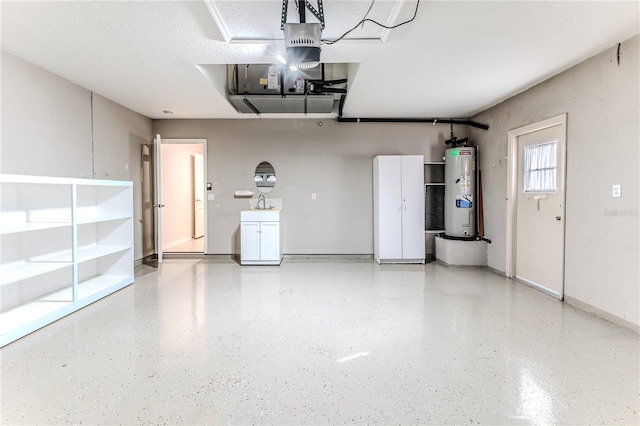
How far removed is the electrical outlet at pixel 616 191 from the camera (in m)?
2.63

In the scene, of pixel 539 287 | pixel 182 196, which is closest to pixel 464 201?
pixel 539 287

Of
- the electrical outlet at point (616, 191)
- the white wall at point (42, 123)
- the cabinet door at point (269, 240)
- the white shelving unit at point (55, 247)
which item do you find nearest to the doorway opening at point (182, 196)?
the cabinet door at point (269, 240)

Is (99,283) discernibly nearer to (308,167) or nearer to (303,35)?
(308,167)

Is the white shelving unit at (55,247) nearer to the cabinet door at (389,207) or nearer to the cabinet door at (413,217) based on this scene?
the cabinet door at (389,207)

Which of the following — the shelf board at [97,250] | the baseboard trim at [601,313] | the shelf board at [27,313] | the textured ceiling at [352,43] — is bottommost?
the baseboard trim at [601,313]

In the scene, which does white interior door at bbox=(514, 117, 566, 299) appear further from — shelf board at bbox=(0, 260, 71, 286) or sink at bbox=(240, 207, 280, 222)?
shelf board at bbox=(0, 260, 71, 286)

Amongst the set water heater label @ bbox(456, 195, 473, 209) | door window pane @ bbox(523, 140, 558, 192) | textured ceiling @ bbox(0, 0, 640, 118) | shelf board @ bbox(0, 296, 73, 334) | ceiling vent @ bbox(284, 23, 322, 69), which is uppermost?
textured ceiling @ bbox(0, 0, 640, 118)

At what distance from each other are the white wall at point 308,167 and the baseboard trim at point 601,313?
2.89 meters

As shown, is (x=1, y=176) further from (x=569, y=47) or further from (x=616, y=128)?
(x=616, y=128)

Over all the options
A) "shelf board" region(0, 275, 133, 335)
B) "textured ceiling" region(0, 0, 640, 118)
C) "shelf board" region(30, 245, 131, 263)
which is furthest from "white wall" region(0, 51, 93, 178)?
"shelf board" region(0, 275, 133, 335)

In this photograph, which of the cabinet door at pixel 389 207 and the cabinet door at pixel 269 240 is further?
the cabinet door at pixel 389 207

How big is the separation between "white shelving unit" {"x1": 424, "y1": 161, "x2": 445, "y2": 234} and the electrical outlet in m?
2.64

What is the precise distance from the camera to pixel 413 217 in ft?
16.2

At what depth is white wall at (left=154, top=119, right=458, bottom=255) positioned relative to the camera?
17.5 feet
